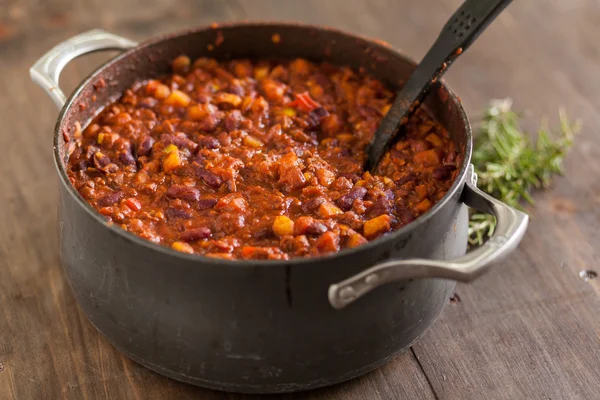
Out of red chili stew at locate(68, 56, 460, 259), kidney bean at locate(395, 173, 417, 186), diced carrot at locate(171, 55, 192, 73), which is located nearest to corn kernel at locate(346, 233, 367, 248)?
red chili stew at locate(68, 56, 460, 259)

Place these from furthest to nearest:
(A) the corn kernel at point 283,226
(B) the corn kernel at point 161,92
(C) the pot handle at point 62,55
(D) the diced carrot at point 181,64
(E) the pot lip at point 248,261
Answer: (D) the diced carrot at point 181,64, (B) the corn kernel at point 161,92, (C) the pot handle at point 62,55, (A) the corn kernel at point 283,226, (E) the pot lip at point 248,261

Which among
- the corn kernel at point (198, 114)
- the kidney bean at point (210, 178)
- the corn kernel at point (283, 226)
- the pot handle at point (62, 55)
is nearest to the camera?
the corn kernel at point (283, 226)

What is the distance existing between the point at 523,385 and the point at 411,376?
387mm

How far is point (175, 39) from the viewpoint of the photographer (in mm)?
3324

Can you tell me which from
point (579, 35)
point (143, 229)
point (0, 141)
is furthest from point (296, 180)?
point (579, 35)

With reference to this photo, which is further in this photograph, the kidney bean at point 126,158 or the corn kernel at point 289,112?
the corn kernel at point 289,112

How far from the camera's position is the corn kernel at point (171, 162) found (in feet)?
9.30

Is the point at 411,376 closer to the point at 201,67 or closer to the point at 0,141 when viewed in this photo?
the point at 201,67

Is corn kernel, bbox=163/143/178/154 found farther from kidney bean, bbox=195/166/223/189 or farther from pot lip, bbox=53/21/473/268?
pot lip, bbox=53/21/473/268

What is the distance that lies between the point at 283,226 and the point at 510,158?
1424 mm

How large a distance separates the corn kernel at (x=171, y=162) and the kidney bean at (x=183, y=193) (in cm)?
14

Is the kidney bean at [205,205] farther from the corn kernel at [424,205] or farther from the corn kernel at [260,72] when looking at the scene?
the corn kernel at [260,72]

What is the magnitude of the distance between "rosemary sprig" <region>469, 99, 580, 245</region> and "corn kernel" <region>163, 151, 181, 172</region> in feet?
4.21

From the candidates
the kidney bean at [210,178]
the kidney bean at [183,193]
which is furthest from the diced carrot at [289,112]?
the kidney bean at [183,193]
